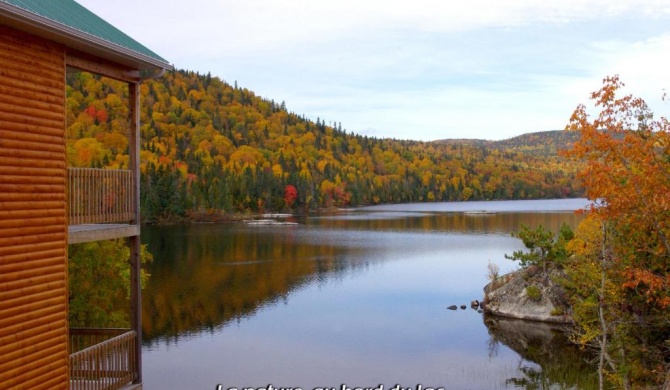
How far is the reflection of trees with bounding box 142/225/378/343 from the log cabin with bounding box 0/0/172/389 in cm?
1907

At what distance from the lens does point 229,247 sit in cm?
5881

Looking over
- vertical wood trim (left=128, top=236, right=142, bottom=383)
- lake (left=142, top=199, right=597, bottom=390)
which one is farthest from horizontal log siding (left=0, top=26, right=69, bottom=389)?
lake (left=142, top=199, right=597, bottom=390)

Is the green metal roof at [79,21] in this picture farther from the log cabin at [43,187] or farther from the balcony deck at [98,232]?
the balcony deck at [98,232]

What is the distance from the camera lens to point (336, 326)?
102ft

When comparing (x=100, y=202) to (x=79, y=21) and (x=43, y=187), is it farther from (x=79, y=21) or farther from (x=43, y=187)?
(x=79, y=21)

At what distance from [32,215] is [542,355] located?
22.8 m

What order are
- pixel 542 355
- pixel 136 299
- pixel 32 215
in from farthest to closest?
pixel 542 355, pixel 136 299, pixel 32 215

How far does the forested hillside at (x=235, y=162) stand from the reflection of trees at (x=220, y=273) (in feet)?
84.1

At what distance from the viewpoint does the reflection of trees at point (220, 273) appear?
32.2m

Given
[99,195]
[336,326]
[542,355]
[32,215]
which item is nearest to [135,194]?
[99,195]

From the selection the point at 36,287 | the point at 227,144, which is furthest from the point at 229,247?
the point at 227,144

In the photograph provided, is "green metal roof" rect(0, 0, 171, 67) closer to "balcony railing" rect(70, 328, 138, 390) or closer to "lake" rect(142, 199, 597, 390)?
"balcony railing" rect(70, 328, 138, 390)

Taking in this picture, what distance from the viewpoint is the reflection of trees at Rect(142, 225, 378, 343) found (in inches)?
1266

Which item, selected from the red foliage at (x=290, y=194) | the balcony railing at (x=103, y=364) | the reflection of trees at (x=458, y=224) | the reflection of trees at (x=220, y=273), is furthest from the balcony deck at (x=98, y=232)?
the red foliage at (x=290, y=194)
